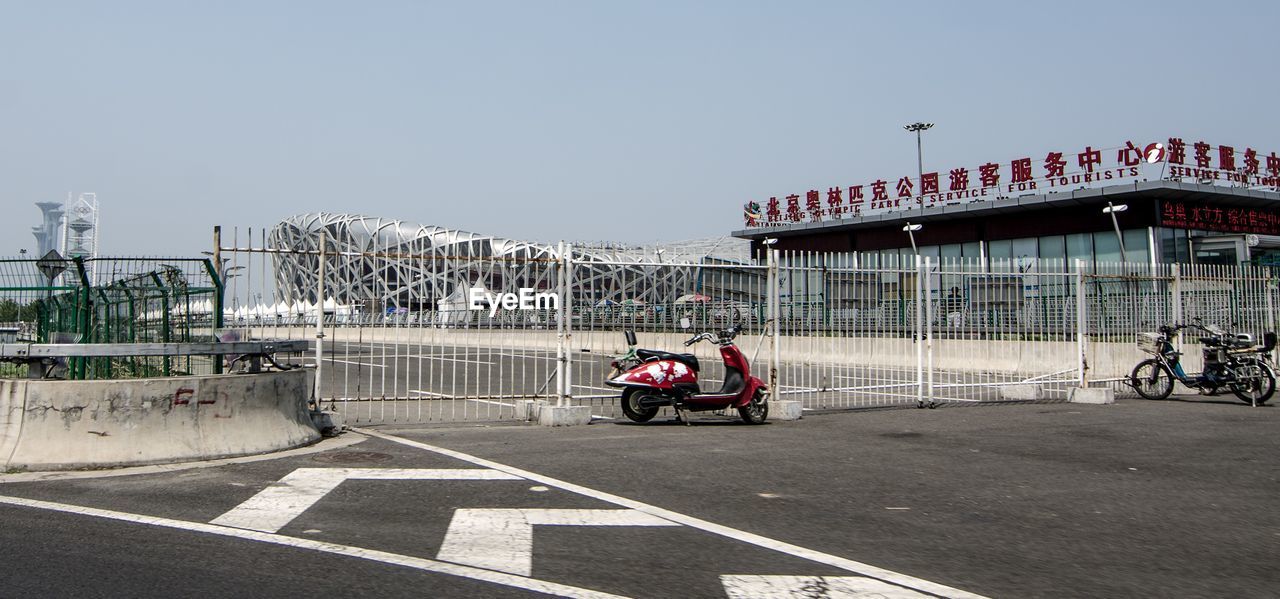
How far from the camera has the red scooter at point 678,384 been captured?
37.0ft

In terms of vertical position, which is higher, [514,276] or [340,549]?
[514,276]

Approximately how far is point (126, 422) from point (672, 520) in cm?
488

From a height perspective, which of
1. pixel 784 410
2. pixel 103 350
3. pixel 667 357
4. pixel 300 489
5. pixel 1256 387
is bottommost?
pixel 300 489

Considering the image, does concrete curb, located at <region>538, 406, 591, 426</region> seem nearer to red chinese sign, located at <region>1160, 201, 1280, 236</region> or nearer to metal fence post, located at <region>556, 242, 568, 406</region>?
metal fence post, located at <region>556, 242, 568, 406</region>

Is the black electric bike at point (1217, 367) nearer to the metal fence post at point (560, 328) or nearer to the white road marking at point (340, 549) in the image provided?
the metal fence post at point (560, 328)

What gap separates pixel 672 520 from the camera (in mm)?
5910

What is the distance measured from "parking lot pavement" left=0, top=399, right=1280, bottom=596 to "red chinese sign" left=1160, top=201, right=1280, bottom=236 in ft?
92.2

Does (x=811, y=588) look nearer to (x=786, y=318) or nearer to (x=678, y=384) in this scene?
(x=678, y=384)

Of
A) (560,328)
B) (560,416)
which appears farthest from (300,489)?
(560,328)

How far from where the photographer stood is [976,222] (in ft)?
129

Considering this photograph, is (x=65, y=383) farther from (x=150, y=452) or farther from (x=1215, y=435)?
(x=1215, y=435)

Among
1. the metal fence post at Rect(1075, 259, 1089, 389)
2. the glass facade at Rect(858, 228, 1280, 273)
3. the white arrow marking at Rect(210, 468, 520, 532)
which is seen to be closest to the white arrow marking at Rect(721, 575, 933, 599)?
the white arrow marking at Rect(210, 468, 520, 532)

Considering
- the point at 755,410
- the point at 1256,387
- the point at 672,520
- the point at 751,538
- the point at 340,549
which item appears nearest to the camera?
the point at 340,549

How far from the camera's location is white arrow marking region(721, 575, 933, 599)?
425 centimetres
